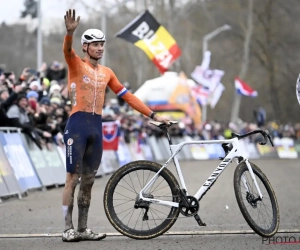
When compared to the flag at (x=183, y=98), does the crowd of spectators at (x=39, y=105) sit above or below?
above

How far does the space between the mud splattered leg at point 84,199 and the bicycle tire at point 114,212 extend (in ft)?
0.99

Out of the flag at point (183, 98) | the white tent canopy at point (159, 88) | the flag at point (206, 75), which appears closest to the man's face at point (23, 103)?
the flag at point (206, 75)

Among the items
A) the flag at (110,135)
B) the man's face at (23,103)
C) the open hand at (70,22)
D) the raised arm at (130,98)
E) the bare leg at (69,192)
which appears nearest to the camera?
the open hand at (70,22)

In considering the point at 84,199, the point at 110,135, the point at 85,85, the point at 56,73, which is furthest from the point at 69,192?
the point at 110,135

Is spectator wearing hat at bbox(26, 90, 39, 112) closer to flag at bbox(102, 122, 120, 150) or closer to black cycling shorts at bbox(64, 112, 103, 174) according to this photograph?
flag at bbox(102, 122, 120, 150)

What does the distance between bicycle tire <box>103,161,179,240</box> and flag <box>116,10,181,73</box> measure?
18925mm

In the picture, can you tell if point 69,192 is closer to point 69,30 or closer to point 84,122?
point 84,122

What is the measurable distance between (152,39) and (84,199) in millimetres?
19793

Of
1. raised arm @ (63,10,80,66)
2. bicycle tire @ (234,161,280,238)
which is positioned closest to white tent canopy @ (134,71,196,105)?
bicycle tire @ (234,161,280,238)

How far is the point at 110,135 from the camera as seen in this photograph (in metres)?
23.6

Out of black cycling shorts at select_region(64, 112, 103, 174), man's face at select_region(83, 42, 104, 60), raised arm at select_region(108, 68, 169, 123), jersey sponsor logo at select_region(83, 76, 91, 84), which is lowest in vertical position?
black cycling shorts at select_region(64, 112, 103, 174)

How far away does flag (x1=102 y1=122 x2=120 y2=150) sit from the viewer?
23.5m

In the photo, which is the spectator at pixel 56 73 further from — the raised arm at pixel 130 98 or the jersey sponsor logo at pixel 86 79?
the jersey sponsor logo at pixel 86 79

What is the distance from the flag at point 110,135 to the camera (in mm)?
23500
